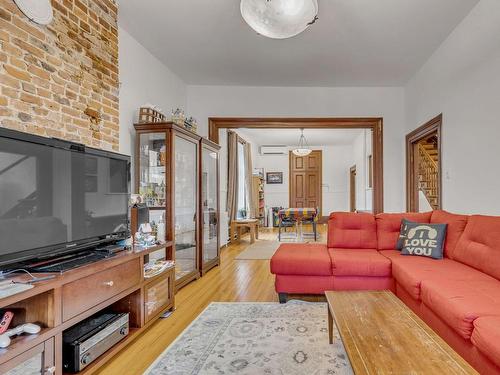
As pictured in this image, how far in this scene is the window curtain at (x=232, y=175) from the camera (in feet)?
22.8

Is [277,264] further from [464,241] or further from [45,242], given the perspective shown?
[45,242]

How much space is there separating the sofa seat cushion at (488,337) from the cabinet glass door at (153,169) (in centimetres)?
278

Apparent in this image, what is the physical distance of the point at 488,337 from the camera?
147cm

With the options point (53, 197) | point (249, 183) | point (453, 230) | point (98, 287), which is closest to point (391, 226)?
point (453, 230)

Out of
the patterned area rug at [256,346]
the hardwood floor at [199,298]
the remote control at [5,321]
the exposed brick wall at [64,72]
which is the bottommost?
the hardwood floor at [199,298]

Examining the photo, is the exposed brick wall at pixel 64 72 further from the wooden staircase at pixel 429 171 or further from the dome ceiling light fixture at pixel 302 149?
the dome ceiling light fixture at pixel 302 149

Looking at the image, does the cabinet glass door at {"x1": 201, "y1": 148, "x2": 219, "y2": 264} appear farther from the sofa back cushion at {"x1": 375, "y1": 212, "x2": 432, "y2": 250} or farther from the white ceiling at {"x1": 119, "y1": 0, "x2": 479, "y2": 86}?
the sofa back cushion at {"x1": 375, "y1": 212, "x2": 432, "y2": 250}

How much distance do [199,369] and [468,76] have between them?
11.7 feet

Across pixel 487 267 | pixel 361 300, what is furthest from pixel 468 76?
pixel 361 300

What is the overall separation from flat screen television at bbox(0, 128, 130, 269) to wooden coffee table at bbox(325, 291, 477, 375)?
5.46 feet

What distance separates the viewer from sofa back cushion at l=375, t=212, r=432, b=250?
3475 millimetres

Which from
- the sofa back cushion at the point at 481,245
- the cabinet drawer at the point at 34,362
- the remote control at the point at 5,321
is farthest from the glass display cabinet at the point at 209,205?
the sofa back cushion at the point at 481,245

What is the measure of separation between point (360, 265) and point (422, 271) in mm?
584

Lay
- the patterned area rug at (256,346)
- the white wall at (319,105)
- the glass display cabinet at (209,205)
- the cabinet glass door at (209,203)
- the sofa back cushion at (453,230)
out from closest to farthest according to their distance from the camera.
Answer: the patterned area rug at (256,346) < the sofa back cushion at (453,230) < the glass display cabinet at (209,205) < the cabinet glass door at (209,203) < the white wall at (319,105)
